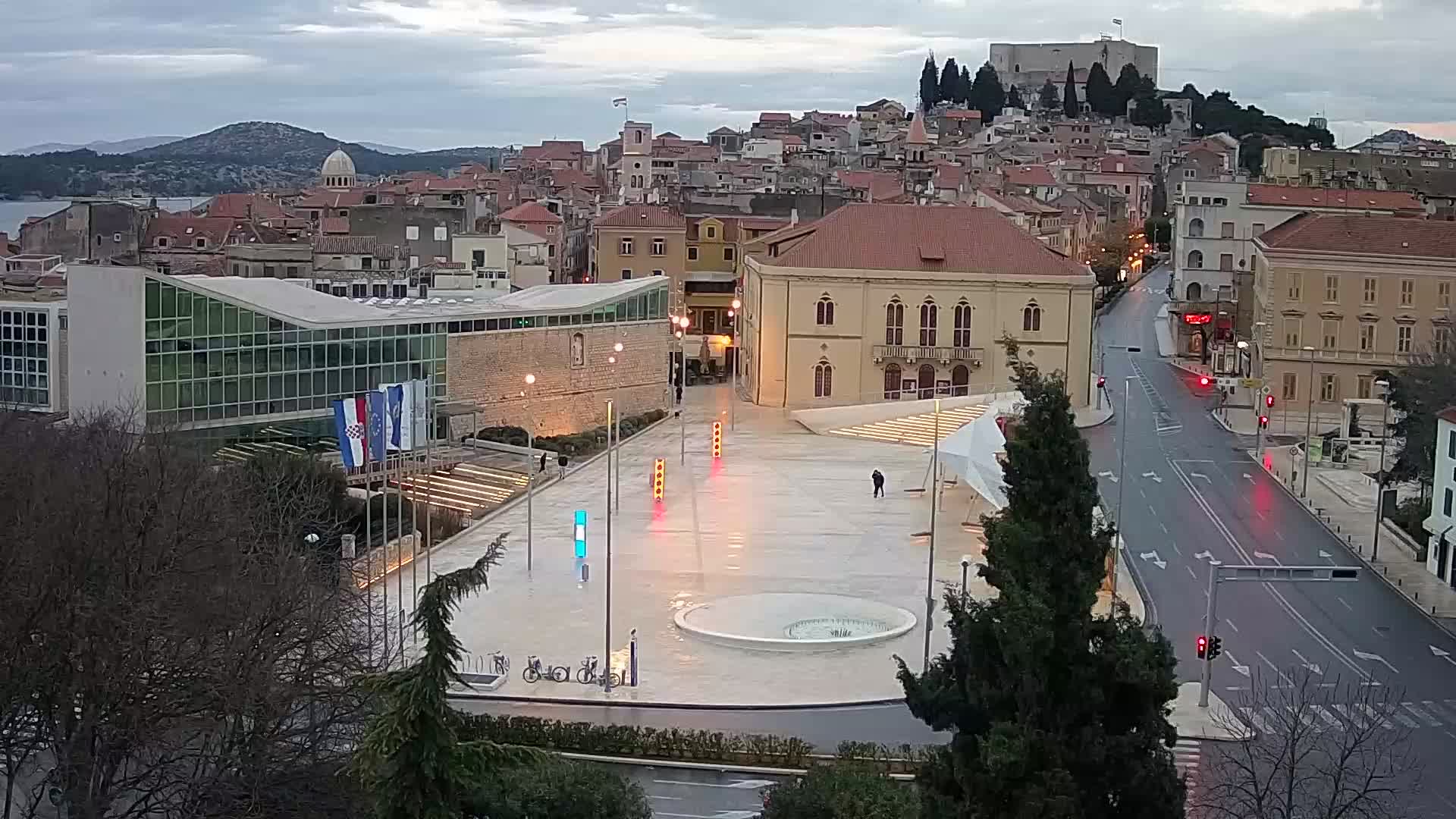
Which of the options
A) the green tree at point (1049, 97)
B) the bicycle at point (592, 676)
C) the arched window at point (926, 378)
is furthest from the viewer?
the green tree at point (1049, 97)

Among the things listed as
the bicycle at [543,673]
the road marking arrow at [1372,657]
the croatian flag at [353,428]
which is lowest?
the bicycle at [543,673]

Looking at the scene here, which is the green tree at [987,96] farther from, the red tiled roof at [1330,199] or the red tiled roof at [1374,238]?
the red tiled roof at [1374,238]

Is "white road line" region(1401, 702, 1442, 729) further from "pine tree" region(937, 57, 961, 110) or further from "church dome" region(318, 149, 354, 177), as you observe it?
"pine tree" region(937, 57, 961, 110)

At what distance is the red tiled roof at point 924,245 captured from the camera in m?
55.2

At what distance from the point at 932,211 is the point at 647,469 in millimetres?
17672

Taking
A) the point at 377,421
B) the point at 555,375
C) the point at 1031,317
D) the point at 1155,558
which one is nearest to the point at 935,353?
the point at 1031,317

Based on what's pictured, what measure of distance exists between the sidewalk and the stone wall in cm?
1807

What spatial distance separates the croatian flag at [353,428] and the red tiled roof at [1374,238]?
33863 mm

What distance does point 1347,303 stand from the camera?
2116 inches

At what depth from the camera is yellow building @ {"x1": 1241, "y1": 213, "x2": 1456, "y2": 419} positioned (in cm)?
5272

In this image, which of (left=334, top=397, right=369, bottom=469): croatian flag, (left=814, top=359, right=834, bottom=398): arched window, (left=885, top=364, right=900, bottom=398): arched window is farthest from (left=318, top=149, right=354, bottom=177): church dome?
(left=334, top=397, right=369, bottom=469): croatian flag

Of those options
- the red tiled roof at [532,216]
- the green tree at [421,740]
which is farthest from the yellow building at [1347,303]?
the green tree at [421,740]

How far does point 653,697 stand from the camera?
2509 centimetres

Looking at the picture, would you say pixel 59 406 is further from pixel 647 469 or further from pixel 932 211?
pixel 932 211
